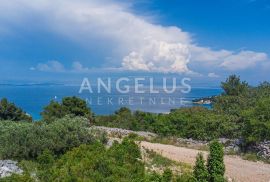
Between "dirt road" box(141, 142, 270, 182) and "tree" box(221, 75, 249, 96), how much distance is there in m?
30.8

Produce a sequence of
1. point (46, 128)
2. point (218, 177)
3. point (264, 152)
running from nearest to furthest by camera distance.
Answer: point (218, 177)
point (46, 128)
point (264, 152)

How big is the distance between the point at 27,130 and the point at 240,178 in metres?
6.04

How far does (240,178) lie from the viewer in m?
11.2

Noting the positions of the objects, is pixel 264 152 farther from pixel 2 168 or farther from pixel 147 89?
pixel 147 89

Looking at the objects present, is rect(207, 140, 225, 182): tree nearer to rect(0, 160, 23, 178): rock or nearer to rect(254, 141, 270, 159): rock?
rect(0, 160, 23, 178): rock

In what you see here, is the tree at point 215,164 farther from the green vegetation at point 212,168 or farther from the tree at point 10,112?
the tree at point 10,112

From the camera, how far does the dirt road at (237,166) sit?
1131 centimetres

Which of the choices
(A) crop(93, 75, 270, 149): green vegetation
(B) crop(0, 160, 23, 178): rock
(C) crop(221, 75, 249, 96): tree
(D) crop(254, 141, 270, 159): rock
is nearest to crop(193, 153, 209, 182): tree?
(B) crop(0, 160, 23, 178): rock

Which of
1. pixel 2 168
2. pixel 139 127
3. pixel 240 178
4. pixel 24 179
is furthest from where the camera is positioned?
pixel 139 127

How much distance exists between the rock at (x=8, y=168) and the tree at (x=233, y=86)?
118 feet

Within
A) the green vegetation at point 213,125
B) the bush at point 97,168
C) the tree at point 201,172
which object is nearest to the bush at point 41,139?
the bush at point 97,168

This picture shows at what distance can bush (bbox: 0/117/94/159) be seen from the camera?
11148 millimetres

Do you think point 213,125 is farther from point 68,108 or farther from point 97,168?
point 97,168

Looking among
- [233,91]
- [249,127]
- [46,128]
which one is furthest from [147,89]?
[46,128]
